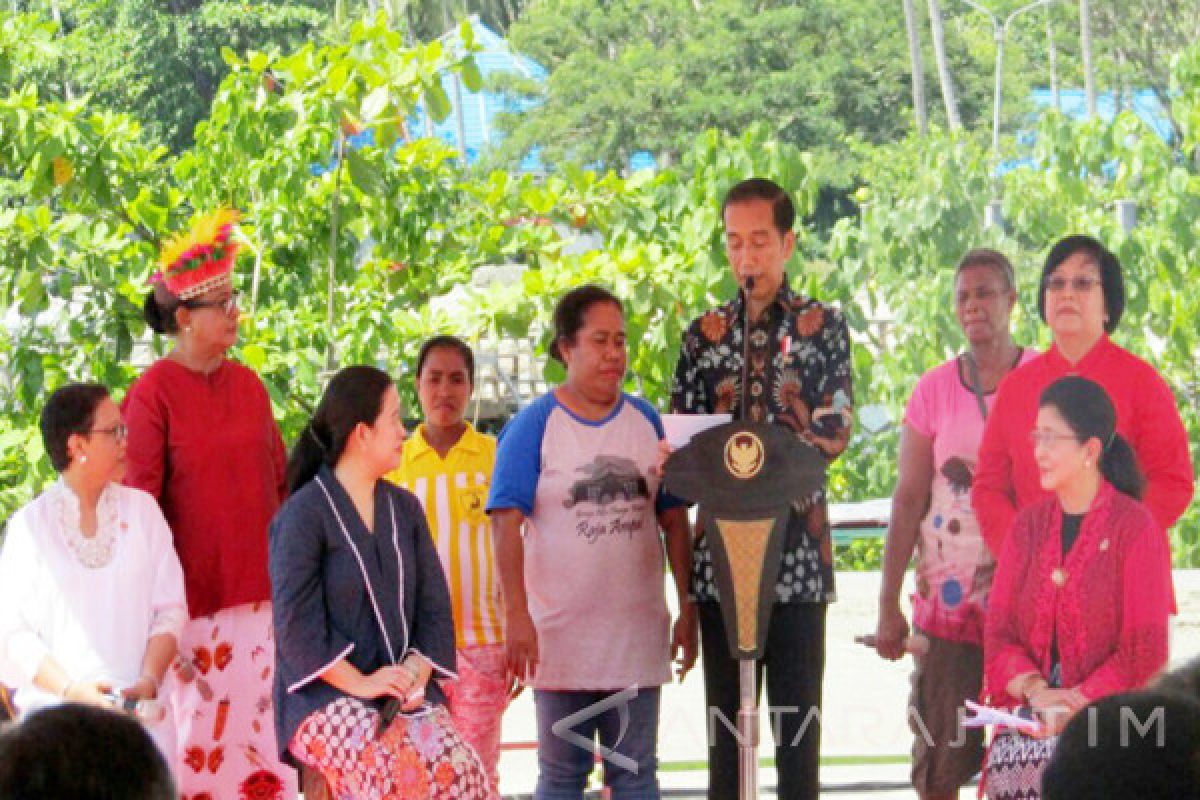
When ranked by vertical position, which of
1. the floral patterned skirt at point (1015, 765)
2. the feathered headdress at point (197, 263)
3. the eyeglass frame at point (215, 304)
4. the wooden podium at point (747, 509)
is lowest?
the floral patterned skirt at point (1015, 765)

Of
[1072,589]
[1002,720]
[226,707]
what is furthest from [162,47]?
[1002,720]

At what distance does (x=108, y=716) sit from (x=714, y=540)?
78.3 inches

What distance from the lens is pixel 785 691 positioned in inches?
161

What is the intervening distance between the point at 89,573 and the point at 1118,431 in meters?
2.15

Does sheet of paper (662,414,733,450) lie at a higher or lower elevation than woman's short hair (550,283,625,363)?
lower

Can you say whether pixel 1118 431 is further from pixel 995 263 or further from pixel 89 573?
pixel 89 573

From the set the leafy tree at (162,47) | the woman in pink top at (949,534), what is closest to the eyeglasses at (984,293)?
the woman in pink top at (949,534)

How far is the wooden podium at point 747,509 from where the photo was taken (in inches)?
147

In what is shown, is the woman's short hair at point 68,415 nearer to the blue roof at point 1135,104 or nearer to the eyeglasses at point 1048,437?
the eyeglasses at point 1048,437

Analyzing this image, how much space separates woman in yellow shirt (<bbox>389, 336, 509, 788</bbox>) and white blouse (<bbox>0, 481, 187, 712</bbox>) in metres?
0.70

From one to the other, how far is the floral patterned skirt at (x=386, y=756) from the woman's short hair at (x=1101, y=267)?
1526mm

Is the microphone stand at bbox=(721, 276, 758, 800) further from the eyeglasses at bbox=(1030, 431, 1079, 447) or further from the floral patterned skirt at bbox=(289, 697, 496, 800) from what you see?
the eyeglasses at bbox=(1030, 431, 1079, 447)

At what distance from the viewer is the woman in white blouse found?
4.14m

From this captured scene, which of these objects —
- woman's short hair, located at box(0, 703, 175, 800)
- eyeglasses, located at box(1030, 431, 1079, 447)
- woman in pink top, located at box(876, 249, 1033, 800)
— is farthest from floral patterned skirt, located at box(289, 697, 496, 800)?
woman's short hair, located at box(0, 703, 175, 800)
